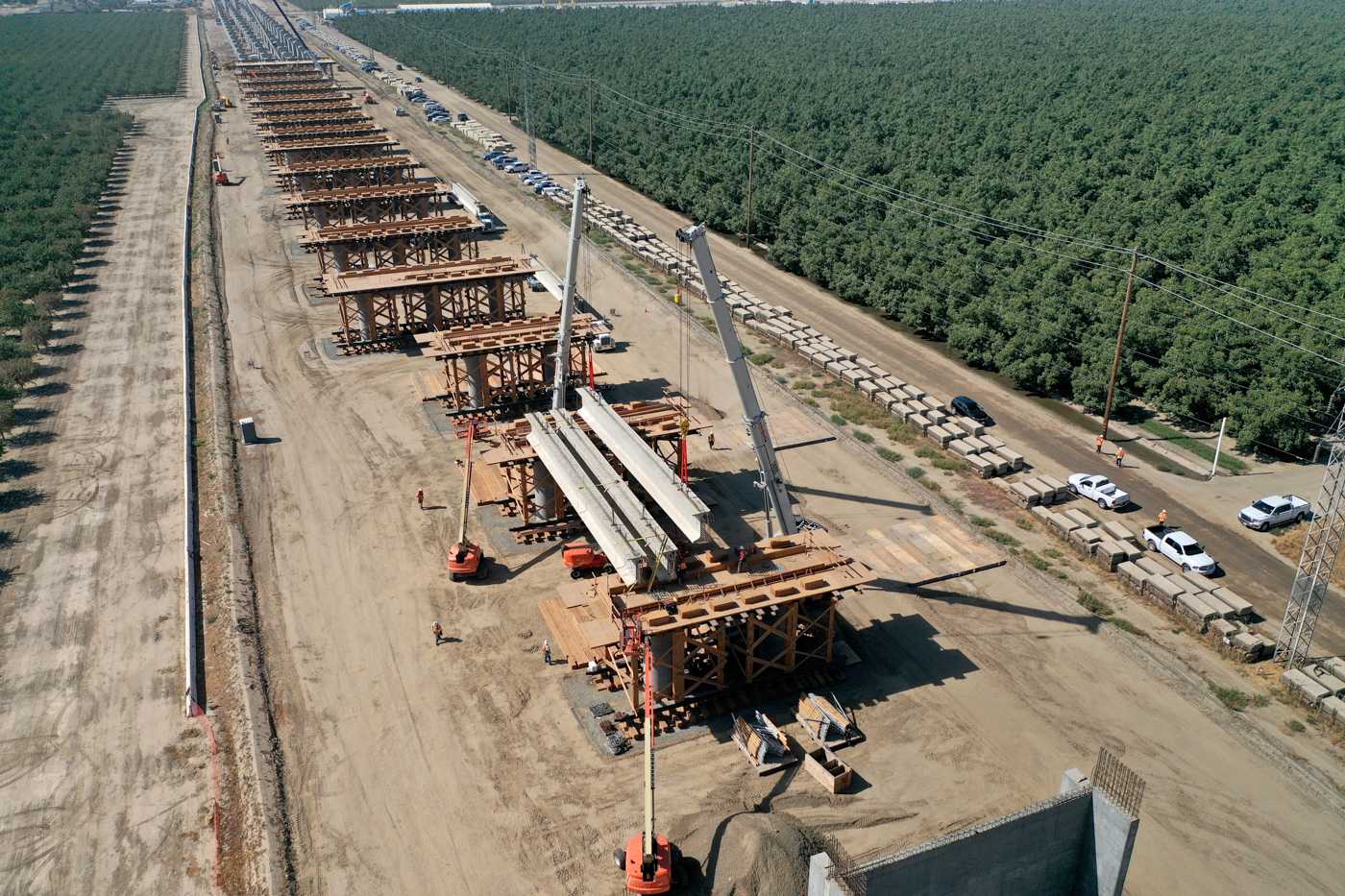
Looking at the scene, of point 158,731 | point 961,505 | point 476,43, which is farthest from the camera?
point 476,43

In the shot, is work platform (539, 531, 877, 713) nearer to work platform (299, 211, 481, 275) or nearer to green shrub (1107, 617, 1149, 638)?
green shrub (1107, 617, 1149, 638)

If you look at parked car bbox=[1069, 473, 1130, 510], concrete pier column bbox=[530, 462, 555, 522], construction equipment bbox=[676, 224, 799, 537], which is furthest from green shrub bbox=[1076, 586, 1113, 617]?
concrete pier column bbox=[530, 462, 555, 522]

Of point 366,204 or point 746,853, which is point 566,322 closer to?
point 746,853

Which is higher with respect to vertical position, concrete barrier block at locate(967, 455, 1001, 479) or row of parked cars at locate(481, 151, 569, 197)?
row of parked cars at locate(481, 151, 569, 197)

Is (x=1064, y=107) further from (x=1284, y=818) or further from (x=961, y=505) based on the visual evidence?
(x=1284, y=818)

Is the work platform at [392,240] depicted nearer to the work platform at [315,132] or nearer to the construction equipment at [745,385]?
the work platform at [315,132]

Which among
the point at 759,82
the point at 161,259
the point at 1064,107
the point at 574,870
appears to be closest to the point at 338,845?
the point at 574,870
